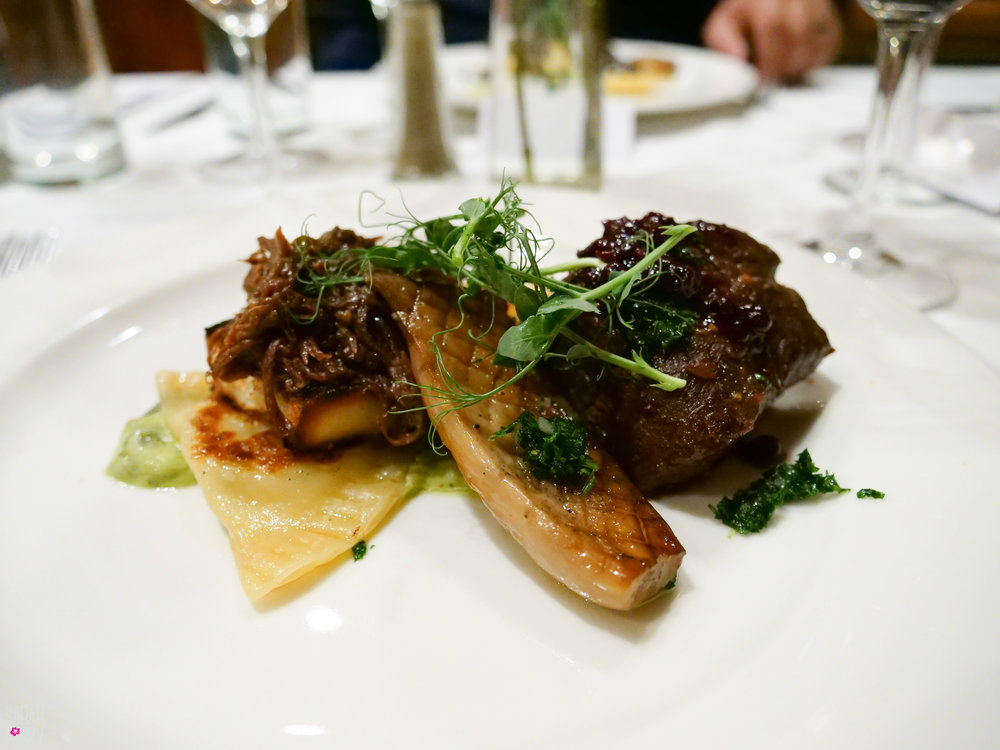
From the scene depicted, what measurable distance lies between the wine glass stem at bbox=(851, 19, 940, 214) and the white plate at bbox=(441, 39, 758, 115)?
5.32 ft

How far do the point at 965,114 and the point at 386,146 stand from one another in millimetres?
3606

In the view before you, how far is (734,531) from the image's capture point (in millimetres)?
1803

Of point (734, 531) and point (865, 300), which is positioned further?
point (865, 300)

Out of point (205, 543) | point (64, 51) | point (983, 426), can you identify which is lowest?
point (205, 543)

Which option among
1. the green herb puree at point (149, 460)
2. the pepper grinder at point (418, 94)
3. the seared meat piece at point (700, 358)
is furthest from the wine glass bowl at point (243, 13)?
the seared meat piece at point (700, 358)

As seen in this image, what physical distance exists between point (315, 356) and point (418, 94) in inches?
90.0

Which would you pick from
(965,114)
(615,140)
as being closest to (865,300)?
(615,140)

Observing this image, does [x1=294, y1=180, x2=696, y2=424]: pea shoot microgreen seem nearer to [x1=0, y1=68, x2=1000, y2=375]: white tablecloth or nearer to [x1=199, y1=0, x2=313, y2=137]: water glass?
[x1=0, y1=68, x2=1000, y2=375]: white tablecloth

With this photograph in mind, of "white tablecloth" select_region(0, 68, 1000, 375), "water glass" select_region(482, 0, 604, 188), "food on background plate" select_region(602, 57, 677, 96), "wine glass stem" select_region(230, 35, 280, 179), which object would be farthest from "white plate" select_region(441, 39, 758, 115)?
"wine glass stem" select_region(230, 35, 280, 179)

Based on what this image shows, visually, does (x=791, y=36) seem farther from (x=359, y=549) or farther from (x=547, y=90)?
(x=359, y=549)

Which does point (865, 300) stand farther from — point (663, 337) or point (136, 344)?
point (136, 344)

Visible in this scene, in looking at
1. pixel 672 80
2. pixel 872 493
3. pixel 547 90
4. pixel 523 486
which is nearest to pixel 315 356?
pixel 523 486

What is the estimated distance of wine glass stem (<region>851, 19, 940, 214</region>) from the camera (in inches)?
109

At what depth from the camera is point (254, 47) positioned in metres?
3.65
